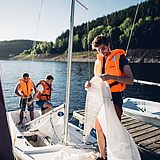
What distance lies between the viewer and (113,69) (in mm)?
4430

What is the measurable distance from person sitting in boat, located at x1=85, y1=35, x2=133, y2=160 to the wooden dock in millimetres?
1869

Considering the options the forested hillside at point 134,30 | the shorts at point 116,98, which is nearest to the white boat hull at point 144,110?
the shorts at point 116,98

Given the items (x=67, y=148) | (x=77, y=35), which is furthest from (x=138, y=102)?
(x=77, y=35)

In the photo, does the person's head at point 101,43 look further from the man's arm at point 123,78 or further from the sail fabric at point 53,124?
the sail fabric at point 53,124

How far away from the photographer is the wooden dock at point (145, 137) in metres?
6.03

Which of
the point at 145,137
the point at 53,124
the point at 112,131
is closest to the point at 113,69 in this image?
the point at 112,131

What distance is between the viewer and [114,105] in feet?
14.4

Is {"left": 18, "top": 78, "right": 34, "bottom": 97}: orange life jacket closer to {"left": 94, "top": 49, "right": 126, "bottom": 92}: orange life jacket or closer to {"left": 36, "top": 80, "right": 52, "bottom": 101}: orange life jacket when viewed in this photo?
{"left": 36, "top": 80, "right": 52, "bottom": 101}: orange life jacket

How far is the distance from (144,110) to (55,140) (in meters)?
5.07

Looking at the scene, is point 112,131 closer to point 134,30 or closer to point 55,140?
point 55,140

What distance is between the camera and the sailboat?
4.90 metres

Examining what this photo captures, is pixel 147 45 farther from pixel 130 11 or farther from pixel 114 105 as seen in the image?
pixel 114 105

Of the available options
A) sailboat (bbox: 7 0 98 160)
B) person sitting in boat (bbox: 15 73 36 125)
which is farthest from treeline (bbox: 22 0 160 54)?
sailboat (bbox: 7 0 98 160)

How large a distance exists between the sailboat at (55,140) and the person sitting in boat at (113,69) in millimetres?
644
